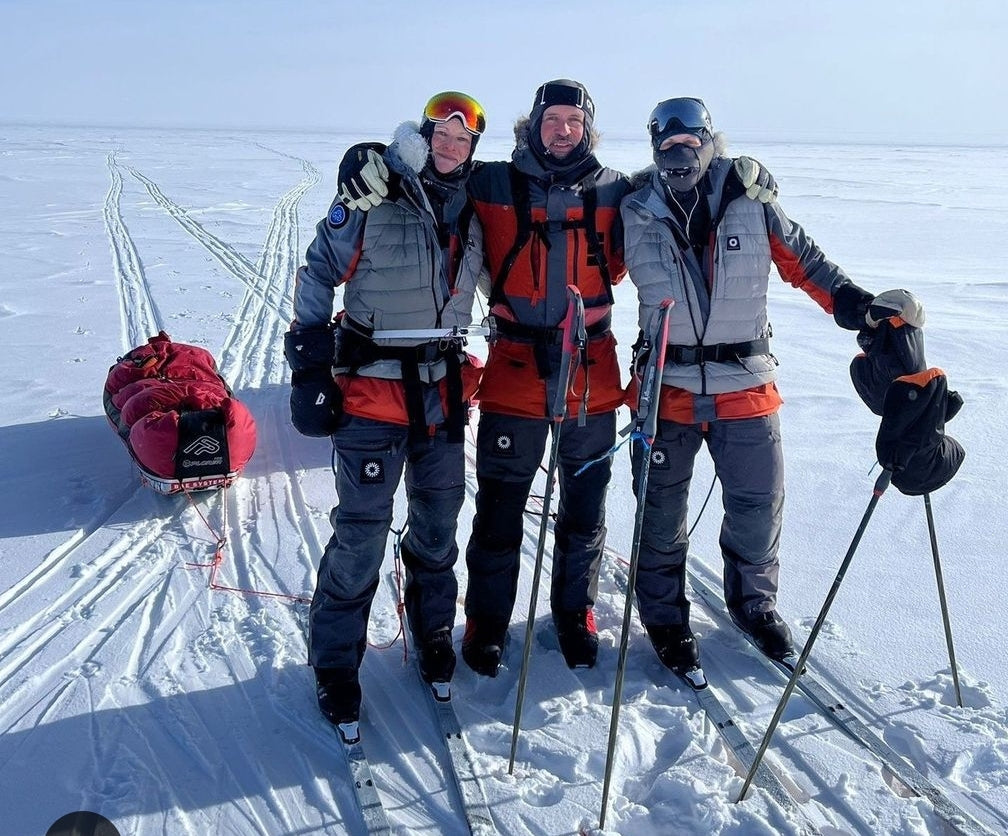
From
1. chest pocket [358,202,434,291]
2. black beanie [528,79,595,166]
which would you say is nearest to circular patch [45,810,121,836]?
chest pocket [358,202,434,291]

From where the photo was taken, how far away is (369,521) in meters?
2.91

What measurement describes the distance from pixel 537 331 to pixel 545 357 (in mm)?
98

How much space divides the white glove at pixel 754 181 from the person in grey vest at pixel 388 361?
2.86 ft

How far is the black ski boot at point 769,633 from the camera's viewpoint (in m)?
3.19

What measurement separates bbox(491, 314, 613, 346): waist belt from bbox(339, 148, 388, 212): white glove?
632mm

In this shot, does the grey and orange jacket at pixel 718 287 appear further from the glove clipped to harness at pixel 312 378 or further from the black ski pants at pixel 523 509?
the glove clipped to harness at pixel 312 378

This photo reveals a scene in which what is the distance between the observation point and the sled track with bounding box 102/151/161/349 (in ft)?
25.9

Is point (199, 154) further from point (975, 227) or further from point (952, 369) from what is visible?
point (952, 369)

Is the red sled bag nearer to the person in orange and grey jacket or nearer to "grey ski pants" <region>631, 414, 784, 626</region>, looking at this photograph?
the person in orange and grey jacket

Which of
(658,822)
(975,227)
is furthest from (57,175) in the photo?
(658,822)

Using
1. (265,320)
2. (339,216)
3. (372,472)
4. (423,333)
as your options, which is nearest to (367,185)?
(339,216)

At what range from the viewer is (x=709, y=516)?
174 inches

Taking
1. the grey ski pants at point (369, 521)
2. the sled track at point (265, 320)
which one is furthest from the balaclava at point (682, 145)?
the sled track at point (265, 320)

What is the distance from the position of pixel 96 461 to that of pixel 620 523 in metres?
2.91
